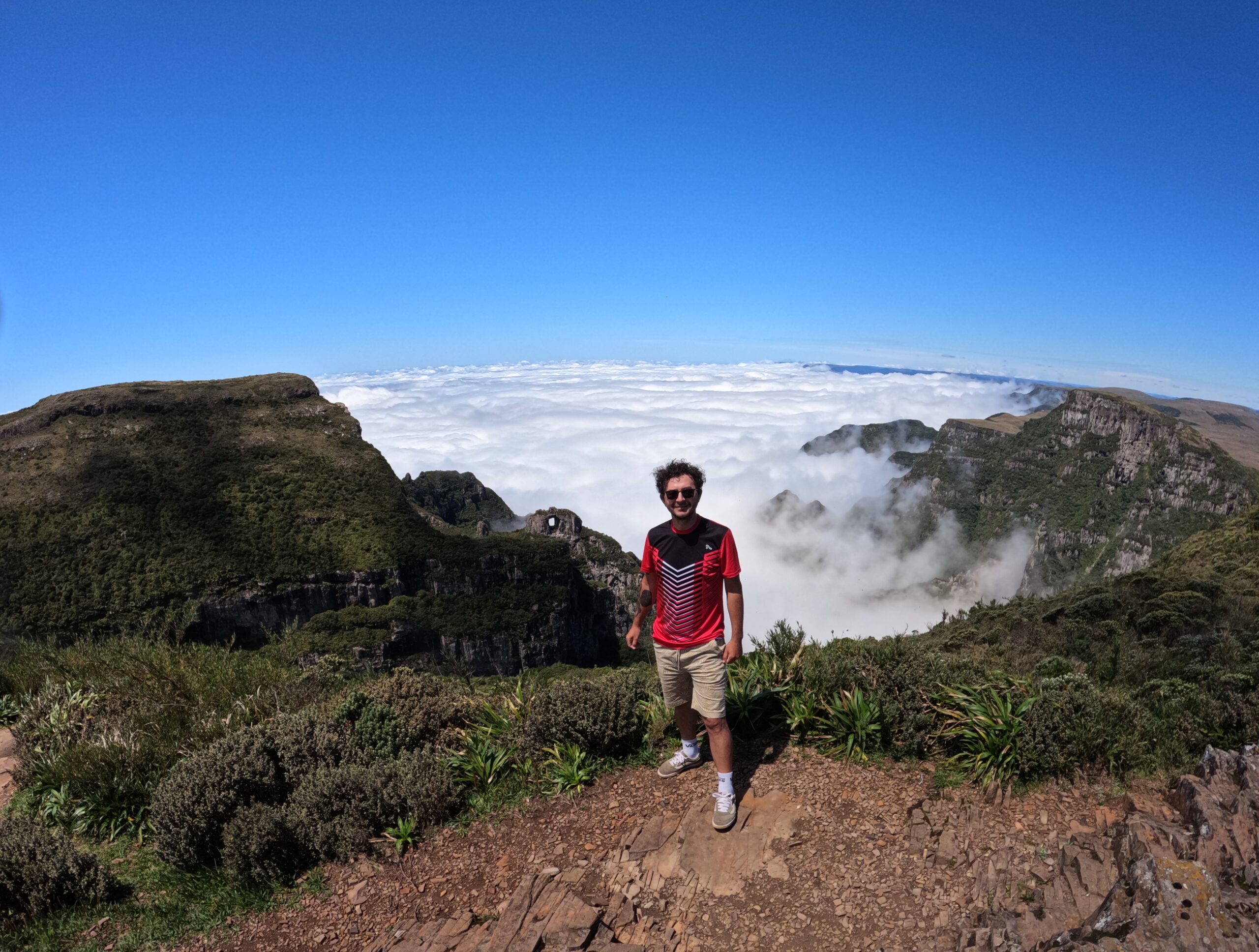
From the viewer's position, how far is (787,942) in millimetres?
3498

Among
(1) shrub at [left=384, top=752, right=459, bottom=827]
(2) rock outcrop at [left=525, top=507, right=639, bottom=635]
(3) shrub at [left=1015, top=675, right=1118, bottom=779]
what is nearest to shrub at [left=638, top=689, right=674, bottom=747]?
(1) shrub at [left=384, top=752, right=459, bottom=827]

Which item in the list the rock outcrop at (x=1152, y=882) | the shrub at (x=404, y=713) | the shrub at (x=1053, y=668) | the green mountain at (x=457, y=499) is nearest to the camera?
the rock outcrop at (x=1152, y=882)

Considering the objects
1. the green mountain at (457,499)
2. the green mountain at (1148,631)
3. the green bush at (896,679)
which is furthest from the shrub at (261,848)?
the green mountain at (457,499)

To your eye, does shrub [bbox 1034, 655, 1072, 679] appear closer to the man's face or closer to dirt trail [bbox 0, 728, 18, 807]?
the man's face

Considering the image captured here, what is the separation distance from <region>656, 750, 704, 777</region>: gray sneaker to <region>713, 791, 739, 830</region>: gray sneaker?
0.61 metres

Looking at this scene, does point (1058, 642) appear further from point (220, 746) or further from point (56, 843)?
point (56, 843)

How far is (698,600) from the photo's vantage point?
4445 mm

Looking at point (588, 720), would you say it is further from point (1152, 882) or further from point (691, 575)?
point (1152, 882)

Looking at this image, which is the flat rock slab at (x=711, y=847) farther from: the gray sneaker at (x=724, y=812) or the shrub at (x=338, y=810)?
the shrub at (x=338, y=810)

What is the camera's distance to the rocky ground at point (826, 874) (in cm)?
308

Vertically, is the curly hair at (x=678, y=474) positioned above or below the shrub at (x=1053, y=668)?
above

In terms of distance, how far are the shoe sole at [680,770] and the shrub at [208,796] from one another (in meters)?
3.02

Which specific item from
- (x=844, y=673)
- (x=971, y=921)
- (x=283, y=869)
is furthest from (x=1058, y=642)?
(x=283, y=869)

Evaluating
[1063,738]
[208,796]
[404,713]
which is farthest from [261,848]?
[1063,738]
